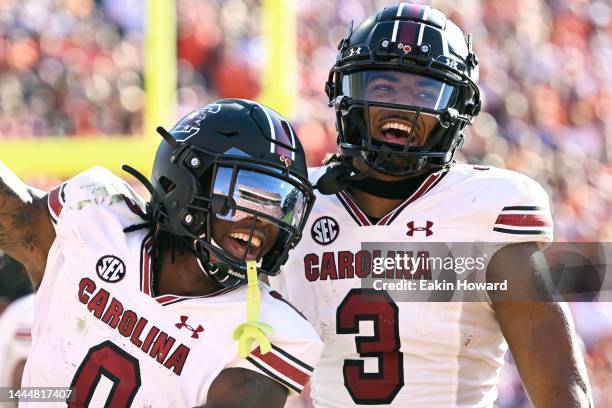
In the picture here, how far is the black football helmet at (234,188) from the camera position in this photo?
2451mm

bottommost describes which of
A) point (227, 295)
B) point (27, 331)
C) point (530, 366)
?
point (27, 331)

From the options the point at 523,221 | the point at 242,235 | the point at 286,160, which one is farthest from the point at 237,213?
the point at 523,221

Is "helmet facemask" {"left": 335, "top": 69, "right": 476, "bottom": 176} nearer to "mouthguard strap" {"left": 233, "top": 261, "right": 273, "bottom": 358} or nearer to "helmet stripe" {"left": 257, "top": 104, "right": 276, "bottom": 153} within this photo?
"helmet stripe" {"left": 257, "top": 104, "right": 276, "bottom": 153}

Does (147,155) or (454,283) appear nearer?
(454,283)

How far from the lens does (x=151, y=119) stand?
4.97 m

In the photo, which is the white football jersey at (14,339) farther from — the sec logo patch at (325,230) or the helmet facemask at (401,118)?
the helmet facemask at (401,118)

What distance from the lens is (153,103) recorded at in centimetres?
493

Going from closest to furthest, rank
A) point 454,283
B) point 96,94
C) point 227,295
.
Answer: point 227,295, point 454,283, point 96,94

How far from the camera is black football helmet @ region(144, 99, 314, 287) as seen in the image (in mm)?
2451

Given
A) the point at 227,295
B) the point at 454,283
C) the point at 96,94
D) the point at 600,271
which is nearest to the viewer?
the point at 227,295

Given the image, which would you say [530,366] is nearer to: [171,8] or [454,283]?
[454,283]

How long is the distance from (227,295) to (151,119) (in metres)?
2.61

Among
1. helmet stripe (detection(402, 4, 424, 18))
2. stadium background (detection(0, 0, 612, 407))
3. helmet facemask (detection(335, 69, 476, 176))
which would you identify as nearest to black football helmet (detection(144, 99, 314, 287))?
helmet facemask (detection(335, 69, 476, 176))

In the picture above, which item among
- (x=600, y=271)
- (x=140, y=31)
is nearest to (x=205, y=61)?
(x=140, y=31)
